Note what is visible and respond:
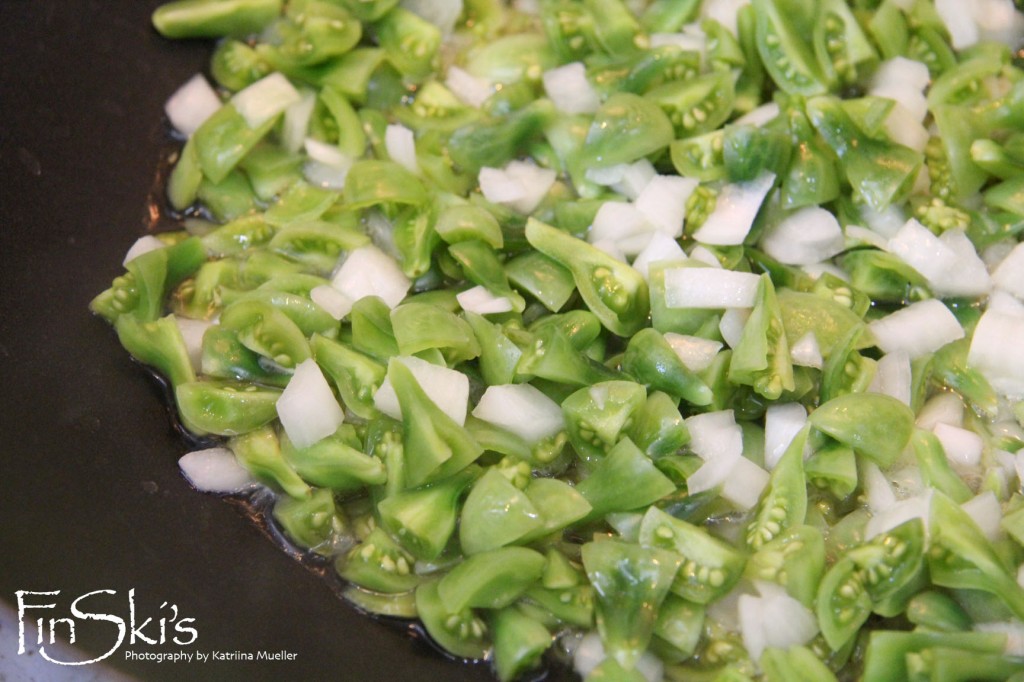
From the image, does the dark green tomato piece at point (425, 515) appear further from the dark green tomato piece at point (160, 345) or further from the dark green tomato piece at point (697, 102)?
the dark green tomato piece at point (697, 102)

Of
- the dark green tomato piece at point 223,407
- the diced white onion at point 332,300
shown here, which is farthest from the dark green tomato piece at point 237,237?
the dark green tomato piece at point 223,407

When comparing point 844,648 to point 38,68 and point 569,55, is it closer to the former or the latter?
point 569,55

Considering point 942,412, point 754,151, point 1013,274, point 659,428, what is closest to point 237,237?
point 659,428

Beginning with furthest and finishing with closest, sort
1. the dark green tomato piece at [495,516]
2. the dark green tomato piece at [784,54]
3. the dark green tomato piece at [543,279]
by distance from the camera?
the dark green tomato piece at [784,54] < the dark green tomato piece at [543,279] < the dark green tomato piece at [495,516]

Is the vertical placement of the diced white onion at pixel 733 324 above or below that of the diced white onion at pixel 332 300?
below

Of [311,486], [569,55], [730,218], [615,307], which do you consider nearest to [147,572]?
[311,486]

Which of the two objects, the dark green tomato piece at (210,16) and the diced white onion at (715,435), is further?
the dark green tomato piece at (210,16)

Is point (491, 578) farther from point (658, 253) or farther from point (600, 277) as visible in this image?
point (658, 253)

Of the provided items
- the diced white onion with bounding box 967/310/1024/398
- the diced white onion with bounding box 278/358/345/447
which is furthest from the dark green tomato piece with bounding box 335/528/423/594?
the diced white onion with bounding box 967/310/1024/398

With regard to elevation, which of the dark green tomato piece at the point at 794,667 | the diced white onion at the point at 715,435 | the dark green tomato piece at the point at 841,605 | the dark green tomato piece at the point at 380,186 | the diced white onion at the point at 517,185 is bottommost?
the dark green tomato piece at the point at 794,667
